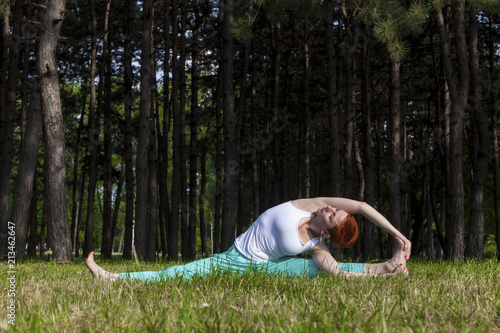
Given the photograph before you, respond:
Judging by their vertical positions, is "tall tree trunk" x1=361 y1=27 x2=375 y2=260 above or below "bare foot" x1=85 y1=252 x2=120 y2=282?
above

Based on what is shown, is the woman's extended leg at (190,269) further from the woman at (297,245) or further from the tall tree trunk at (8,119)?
the tall tree trunk at (8,119)

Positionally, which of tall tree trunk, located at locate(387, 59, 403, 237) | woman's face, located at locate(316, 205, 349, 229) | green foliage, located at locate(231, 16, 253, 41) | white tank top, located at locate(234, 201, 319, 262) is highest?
green foliage, located at locate(231, 16, 253, 41)

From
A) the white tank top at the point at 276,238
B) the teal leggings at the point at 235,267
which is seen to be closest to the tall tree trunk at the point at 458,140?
the teal leggings at the point at 235,267

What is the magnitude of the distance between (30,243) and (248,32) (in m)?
15.5

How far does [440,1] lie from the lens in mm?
8914

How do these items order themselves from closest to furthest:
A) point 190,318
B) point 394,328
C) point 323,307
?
point 394,328, point 190,318, point 323,307

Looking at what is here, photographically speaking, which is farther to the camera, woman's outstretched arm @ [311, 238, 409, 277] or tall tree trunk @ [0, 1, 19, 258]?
tall tree trunk @ [0, 1, 19, 258]

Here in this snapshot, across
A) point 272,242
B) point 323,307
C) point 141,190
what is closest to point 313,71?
point 141,190

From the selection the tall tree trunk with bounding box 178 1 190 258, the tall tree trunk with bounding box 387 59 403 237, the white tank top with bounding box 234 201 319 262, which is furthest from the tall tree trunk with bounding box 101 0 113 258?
the white tank top with bounding box 234 201 319 262

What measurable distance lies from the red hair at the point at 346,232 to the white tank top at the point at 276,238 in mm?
194

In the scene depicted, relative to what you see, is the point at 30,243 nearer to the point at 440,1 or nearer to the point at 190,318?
the point at 440,1

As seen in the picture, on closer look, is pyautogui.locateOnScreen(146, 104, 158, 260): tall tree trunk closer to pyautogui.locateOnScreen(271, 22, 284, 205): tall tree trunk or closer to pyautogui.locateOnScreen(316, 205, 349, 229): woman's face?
pyautogui.locateOnScreen(271, 22, 284, 205): tall tree trunk

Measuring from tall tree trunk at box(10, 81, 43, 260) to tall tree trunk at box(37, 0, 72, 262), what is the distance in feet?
8.59

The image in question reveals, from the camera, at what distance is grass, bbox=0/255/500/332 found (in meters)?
2.54
